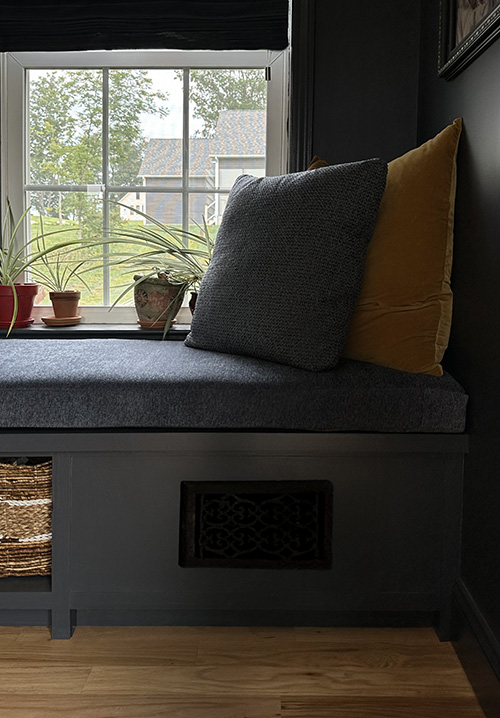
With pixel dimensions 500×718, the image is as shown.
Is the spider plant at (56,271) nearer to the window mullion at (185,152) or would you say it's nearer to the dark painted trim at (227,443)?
the window mullion at (185,152)

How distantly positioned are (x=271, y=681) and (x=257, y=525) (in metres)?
0.38

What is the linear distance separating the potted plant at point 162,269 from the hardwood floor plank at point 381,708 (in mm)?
1452

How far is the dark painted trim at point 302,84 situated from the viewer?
8.73 ft

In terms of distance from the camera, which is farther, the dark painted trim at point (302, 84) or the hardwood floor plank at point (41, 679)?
the dark painted trim at point (302, 84)

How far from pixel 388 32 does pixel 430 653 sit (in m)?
2.04

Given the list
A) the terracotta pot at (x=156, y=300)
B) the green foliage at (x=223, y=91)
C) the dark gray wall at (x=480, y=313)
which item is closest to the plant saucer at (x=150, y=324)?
the terracotta pot at (x=156, y=300)

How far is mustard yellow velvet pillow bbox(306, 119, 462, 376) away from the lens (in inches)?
77.2

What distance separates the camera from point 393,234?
6.53ft

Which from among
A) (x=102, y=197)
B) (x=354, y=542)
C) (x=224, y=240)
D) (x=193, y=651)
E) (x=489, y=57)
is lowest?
(x=193, y=651)

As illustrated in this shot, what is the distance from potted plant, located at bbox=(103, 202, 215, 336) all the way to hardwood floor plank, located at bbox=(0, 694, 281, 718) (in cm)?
138

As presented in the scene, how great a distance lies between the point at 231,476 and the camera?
188cm

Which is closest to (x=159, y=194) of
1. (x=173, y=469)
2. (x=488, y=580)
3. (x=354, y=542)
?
(x=173, y=469)

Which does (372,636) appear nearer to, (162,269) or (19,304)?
(162,269)

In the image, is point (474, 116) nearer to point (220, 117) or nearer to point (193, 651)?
point (220, 117)
